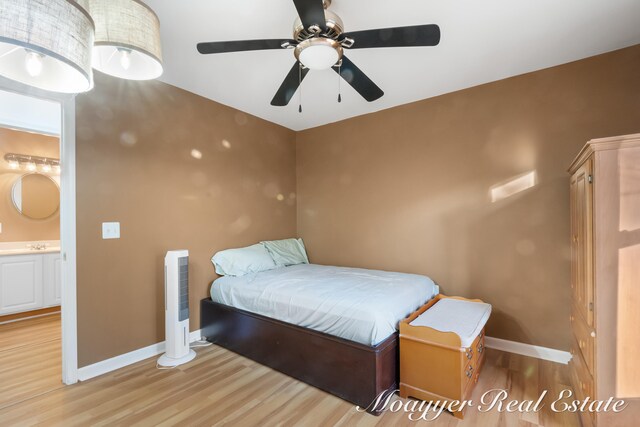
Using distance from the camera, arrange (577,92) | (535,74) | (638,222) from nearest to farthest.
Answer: (638,222) < (577,92) < (535,74)

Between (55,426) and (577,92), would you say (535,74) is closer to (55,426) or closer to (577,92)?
(577,92)

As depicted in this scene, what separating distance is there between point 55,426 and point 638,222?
341cm

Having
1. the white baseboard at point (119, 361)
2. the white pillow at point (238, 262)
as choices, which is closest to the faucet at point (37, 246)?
the white baseboard at point (119, 361)

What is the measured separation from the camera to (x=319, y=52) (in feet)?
5.57

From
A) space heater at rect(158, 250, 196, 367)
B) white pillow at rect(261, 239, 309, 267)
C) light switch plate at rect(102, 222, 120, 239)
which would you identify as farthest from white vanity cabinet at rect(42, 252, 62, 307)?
white pillow at rect(261, 239, 309, 267)

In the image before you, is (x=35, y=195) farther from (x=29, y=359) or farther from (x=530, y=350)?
(x=530, y=350)

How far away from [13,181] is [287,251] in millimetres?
3788

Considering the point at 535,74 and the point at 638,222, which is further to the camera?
the point at 535,74

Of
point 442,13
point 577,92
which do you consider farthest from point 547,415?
point 442,13

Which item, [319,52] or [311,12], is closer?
[311,12]

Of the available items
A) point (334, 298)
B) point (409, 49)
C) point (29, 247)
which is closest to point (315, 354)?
point (334, 298)

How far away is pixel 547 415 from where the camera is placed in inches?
74.5

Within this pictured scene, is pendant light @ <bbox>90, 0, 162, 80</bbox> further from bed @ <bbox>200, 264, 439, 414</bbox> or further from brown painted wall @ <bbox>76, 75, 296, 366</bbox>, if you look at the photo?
bed @ <bbox>200, 264, 439, 414</bbox>

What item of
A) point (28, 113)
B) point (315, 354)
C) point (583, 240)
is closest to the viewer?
point (583, 240)
